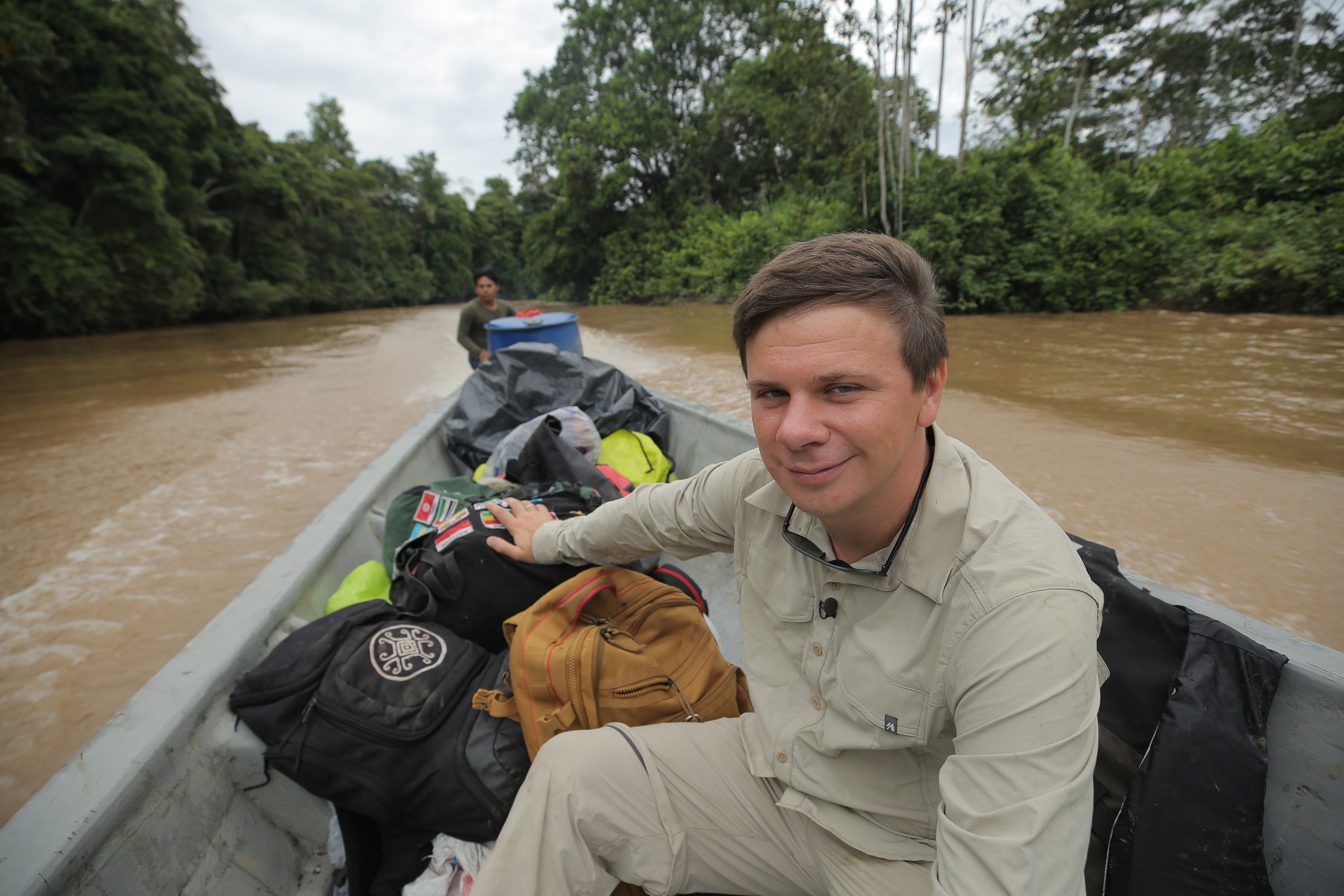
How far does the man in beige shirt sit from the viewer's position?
75cm

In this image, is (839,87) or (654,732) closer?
(654,732)

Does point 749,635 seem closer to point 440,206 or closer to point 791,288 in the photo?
point 791,288

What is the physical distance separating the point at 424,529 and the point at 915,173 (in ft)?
43.6

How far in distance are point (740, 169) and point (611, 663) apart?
22588mm

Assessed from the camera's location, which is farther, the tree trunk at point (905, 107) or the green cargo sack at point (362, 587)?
the tree trunk at point (905, 107)

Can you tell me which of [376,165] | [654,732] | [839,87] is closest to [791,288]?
[654,732]

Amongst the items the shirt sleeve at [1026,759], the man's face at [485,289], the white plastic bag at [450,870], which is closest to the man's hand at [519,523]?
the white plastic bag at [450,870]

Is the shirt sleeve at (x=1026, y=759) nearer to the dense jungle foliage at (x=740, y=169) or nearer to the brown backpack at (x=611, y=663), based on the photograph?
the brown backpack at (x=611, y=663)

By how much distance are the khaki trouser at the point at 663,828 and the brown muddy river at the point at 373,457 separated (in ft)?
6.76

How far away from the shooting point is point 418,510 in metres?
2.14

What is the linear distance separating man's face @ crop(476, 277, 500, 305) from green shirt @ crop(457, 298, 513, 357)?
6 centimetres

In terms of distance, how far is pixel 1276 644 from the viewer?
1029mm

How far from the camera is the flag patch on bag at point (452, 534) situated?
5.67 ft

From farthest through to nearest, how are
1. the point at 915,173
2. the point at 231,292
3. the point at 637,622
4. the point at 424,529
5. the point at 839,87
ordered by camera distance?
the point at 231,292 < the point at 839,87 < the point at 915,173 < the point at 424,529 < the point at 637,622
